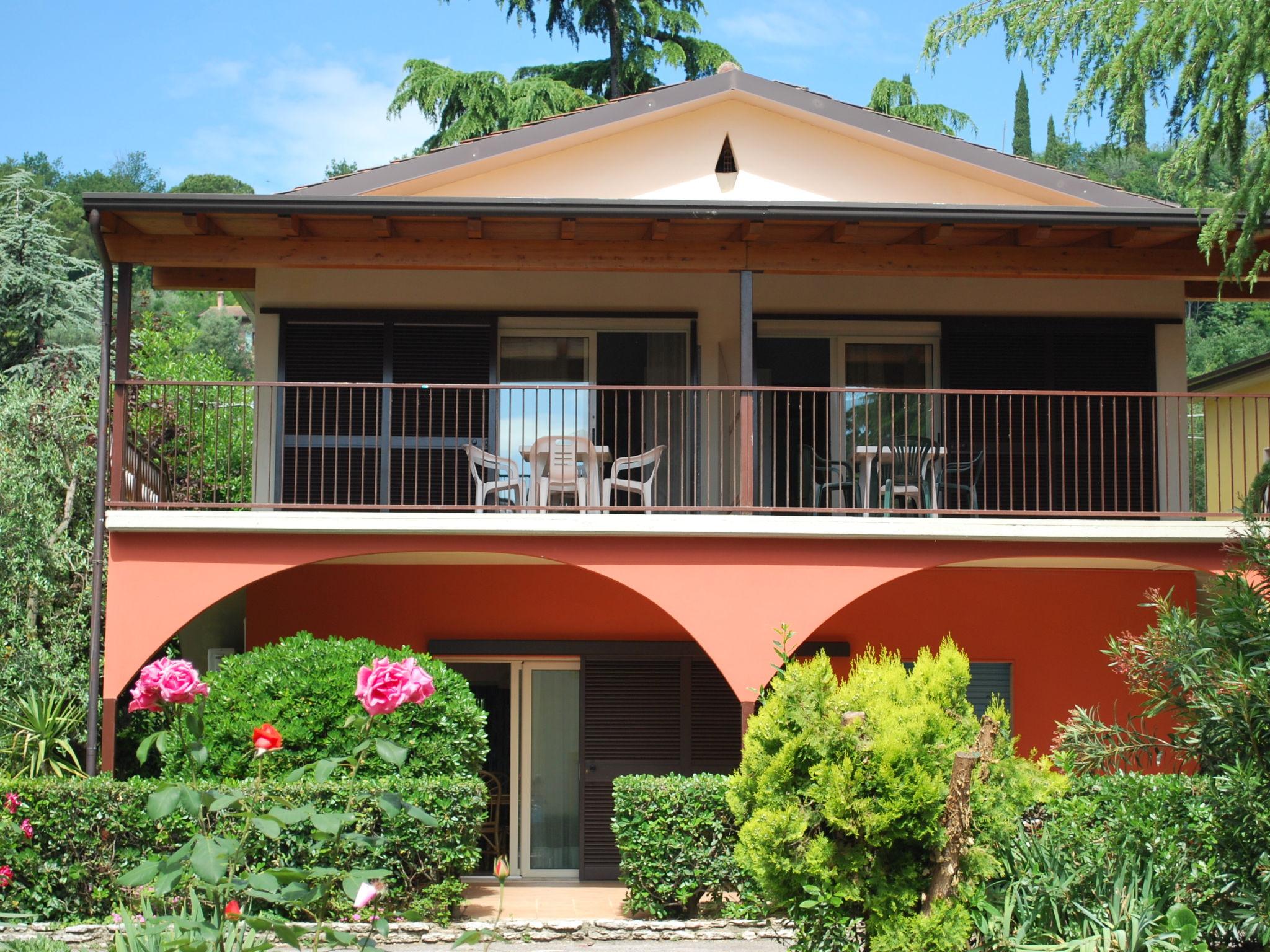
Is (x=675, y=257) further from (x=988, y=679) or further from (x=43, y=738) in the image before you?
(x=43, y=738)

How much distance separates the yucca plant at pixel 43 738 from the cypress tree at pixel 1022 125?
5935 centimetres

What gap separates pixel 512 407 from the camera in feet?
40.8

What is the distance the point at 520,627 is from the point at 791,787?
545cm

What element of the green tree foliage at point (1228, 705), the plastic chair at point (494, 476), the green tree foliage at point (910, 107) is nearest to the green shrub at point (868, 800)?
the green tree foliage at point (1228, 705)

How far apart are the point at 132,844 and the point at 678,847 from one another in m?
3.77

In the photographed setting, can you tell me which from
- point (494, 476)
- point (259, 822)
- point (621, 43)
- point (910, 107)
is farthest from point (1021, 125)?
point (259, 822)

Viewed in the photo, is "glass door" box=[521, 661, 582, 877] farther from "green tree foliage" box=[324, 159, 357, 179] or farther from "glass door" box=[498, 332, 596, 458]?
"green tree foliage" box=[324, 159, 357, 179]

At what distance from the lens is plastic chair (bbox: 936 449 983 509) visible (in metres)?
11.3

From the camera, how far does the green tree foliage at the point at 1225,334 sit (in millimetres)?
35344

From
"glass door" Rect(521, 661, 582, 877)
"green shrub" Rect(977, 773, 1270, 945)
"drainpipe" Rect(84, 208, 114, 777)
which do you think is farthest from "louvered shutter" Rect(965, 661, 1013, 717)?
"drainpipe" Rect(84, 208, 114, 777)

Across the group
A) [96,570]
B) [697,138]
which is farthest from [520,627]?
[697,138]

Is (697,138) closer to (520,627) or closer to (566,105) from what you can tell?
(520,627)

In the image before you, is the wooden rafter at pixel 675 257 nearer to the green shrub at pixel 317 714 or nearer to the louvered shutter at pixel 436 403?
the louvered shutter at pixel 436 403

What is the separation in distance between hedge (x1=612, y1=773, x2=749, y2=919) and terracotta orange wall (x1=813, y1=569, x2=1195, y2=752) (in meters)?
3.04
